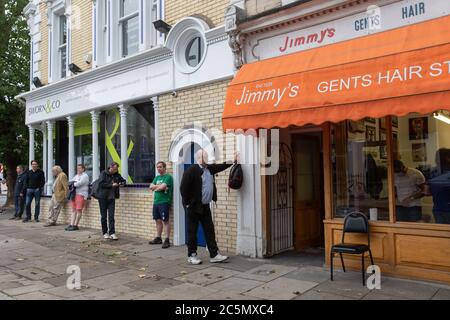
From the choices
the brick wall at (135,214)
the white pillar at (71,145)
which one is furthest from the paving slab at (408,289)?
the white pillar at (71,145)

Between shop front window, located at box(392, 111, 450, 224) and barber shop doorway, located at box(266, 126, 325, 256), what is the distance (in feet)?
6.22

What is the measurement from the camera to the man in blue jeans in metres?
13.1

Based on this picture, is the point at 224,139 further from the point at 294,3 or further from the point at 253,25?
the point at 294,3

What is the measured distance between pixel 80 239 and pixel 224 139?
449 centimetres

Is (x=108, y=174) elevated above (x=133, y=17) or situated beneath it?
situated beneath

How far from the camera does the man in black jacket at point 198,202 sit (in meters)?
7.00

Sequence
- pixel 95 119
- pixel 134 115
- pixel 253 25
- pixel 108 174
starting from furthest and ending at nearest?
pixel 95 119, pixel 134 115, pixel 108 174, pixel 253 25

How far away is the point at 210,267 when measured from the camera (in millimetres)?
6875

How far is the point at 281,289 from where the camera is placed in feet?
18.3

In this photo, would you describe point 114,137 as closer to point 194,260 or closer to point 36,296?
point 194,260

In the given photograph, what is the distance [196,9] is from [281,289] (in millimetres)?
5935

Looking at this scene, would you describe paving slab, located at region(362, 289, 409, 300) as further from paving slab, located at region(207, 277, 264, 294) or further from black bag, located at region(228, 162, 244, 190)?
black bag, located at region(228, 162, 244, 190)

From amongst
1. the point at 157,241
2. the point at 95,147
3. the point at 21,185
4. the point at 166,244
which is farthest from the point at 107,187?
the point at 21,185

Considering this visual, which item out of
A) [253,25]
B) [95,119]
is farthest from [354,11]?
[95,119]
